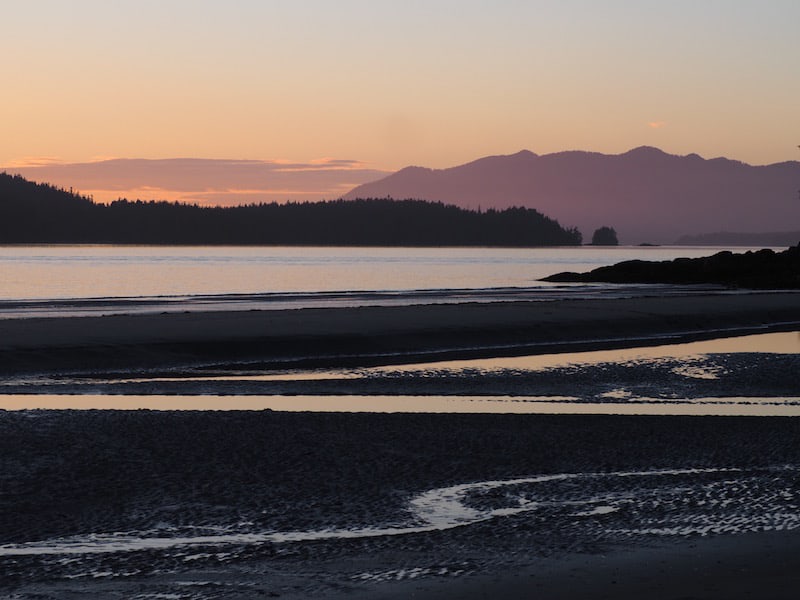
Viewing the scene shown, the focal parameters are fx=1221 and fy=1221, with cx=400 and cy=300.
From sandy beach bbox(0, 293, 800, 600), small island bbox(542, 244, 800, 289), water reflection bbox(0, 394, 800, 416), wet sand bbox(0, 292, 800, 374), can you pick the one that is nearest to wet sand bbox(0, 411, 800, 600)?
sandy beach bbox(0, 293, 800, 600)

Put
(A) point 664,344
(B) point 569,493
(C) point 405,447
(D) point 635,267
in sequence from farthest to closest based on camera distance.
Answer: (D) point 635,267, (A) point 664,344, (C) point 405,447, (B) point 569,493

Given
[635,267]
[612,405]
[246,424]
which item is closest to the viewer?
[246,424]

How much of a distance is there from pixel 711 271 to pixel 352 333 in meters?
67.9

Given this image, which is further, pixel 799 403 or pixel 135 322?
pixel 135 322

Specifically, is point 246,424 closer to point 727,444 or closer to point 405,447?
point 405,447

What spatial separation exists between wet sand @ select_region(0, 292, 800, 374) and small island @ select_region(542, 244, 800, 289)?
43.1 meters

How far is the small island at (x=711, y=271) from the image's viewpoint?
91125 mm

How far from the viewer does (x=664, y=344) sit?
34344 millimetres

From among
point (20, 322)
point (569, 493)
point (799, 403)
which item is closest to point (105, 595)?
point (569, 493)

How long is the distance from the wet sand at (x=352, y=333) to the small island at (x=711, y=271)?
4305 centimetres

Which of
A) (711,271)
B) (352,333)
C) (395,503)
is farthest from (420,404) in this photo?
(711,271)

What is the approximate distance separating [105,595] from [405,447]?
7065 millimetres

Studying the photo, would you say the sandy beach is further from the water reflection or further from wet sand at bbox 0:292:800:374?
wet sand at bbox 0:292:800:374

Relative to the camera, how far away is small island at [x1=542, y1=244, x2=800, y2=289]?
91.1 metres
